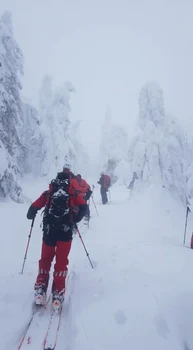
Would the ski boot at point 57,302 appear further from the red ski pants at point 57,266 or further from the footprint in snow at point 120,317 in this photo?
the footprint in snow at point 120,317

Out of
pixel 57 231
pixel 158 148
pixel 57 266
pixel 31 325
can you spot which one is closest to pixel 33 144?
pixel 158 148

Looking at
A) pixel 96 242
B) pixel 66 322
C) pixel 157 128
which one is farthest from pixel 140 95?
pixel 66 322

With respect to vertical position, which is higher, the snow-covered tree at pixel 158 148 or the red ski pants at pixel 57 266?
the snow-covered tree at pixel 158 148

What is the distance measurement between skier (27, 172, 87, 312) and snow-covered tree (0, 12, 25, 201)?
6.54 meters

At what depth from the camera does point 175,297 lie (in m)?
3.82

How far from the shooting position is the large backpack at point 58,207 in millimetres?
4199

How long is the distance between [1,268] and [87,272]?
6.34 feet

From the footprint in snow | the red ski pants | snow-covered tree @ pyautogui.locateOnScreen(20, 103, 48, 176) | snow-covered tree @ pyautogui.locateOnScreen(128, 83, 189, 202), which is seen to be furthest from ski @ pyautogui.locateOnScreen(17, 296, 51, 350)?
snow-covered tree @ pyautogui.locateOnScreen(20, 103, 48, 176)

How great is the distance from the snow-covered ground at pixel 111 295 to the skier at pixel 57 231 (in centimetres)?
38

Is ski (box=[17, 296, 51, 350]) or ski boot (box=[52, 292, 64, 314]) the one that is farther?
ski boot (box=[52, 292, 64, 314])

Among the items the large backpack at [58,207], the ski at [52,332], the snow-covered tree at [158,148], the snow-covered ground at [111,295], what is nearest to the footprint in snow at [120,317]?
the snow-covered ground at [111,295]

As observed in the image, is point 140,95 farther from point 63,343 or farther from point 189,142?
point 63,343

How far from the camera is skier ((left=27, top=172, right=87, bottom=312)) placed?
13.1ft

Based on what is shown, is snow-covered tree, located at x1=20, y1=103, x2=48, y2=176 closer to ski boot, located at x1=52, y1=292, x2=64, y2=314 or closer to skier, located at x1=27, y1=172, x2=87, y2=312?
skier, located at x1=27, y1=172, x2=87, y2=312
